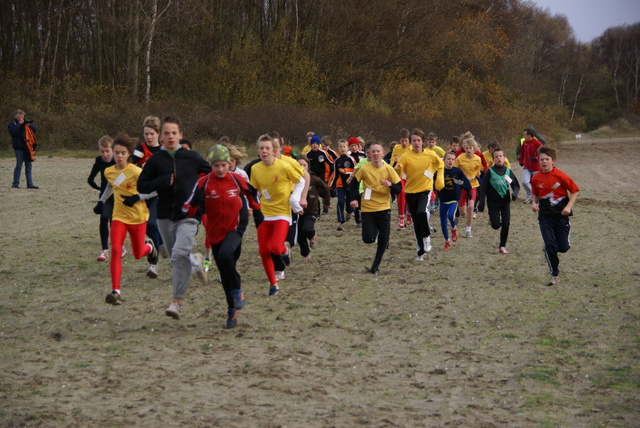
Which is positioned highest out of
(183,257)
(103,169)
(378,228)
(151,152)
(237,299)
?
(151,152)

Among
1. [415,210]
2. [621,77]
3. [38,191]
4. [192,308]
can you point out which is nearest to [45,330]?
[192,308]

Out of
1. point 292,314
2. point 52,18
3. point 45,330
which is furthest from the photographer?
point 52,18

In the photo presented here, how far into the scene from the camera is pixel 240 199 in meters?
7.89

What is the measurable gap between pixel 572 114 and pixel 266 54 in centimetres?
5573

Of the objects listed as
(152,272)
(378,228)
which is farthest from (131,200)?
(378,228)

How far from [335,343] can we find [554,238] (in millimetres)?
4352

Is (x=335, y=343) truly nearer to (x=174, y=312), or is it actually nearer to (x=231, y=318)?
(x=231, y=318)

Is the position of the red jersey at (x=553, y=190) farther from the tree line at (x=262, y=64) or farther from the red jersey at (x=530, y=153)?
the tree line at (x=262, y=64)

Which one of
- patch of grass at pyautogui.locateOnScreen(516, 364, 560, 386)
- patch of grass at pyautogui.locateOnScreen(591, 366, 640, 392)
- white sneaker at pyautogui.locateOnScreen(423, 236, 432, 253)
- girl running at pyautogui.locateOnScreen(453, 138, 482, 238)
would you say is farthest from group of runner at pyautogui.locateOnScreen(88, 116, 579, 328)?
patch of grass at pyautogui.locateOnScreen(591, 366, 640, 392)

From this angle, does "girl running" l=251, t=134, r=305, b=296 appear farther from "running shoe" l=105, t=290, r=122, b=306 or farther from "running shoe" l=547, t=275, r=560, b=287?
"running shoe" l=547, t=275, r=560, b=287

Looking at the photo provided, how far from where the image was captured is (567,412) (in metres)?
5.54

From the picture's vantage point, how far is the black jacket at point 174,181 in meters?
8.04

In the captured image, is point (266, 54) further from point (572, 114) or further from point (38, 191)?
point (572, 114)

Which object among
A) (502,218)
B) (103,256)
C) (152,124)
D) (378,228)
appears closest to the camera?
(152,124)
